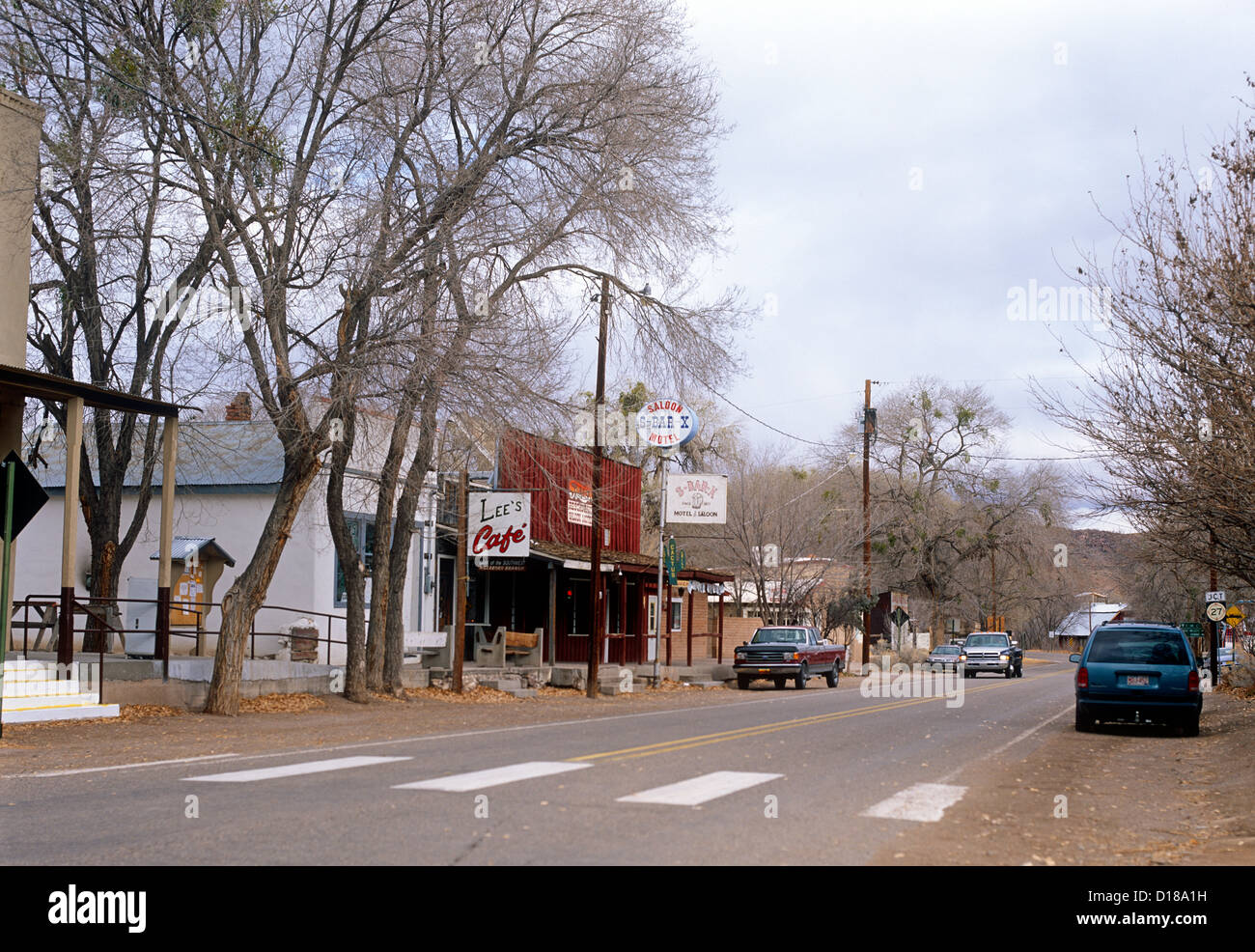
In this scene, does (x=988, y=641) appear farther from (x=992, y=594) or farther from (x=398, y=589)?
(x=398, y=589)

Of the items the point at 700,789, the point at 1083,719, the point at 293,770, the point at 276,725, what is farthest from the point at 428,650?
the point at 700,789

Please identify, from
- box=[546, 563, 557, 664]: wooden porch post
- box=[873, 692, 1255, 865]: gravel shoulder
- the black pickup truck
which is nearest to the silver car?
the black pickup truck

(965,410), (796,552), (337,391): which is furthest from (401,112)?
(965,410)

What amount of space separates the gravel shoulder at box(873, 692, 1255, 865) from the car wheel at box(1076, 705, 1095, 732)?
3.15 feet

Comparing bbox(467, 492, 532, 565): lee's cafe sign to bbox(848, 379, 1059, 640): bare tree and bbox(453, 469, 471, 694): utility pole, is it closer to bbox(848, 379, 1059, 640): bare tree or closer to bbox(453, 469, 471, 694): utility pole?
bbox(453, 469, 471, 694): utility pole

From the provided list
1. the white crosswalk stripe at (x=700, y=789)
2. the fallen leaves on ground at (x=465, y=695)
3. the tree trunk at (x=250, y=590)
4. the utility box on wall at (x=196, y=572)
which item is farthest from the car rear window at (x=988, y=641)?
the white crosswalk stripe at (x=700, y=789)

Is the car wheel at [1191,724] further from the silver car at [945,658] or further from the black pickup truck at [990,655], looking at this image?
→ the silver car at [945,658]

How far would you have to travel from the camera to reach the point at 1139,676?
18.4 meters

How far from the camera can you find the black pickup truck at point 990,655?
155 feet

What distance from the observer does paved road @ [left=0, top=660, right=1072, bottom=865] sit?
24.3 feet

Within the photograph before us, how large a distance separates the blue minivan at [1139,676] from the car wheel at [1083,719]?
0.12 feet

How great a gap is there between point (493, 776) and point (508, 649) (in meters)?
19.6
